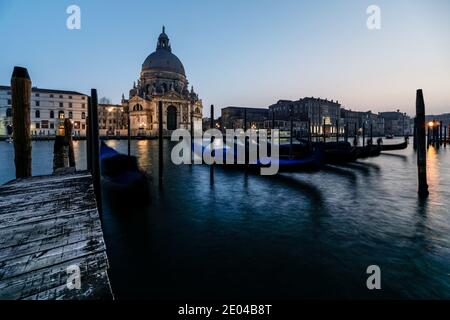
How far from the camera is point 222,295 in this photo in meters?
3.56

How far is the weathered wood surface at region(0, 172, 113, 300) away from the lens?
170cm

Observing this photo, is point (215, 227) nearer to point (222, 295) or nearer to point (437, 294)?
point (222, 295)

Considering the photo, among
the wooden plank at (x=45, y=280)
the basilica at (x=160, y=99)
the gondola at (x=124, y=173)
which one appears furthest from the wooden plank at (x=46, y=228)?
the basilica at (x=160, y=99)

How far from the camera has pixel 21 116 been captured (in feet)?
20.8

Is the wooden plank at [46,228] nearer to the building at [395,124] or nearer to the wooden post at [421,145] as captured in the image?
the wooden post at [421,145]

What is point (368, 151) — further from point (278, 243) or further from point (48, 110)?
point (48, 110)

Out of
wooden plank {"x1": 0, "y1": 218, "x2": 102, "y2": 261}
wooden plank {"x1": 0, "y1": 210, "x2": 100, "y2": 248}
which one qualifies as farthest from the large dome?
wooden plank {"x1": 0, "y1": 218, "x2": 102, "y2": 261}

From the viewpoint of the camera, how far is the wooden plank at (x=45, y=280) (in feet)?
5.42

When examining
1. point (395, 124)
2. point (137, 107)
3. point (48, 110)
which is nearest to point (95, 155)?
point (137, 107)

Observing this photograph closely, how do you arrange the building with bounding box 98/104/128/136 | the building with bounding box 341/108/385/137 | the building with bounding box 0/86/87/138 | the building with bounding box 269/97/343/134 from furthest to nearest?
the building with bounding box 341/108/385/137 → the building with bounding box 269/97/343/134 → the building with bounding box 98/104/128/136 → the building with bounding box 0/86/87/138

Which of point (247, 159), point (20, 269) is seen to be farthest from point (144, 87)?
point (20, 269)

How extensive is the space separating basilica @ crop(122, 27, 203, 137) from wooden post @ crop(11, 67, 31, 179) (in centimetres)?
5714

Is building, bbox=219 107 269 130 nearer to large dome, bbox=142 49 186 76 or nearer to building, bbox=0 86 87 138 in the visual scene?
large dome, bbox=142 49 186 76

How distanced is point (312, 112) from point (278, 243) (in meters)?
81.9
